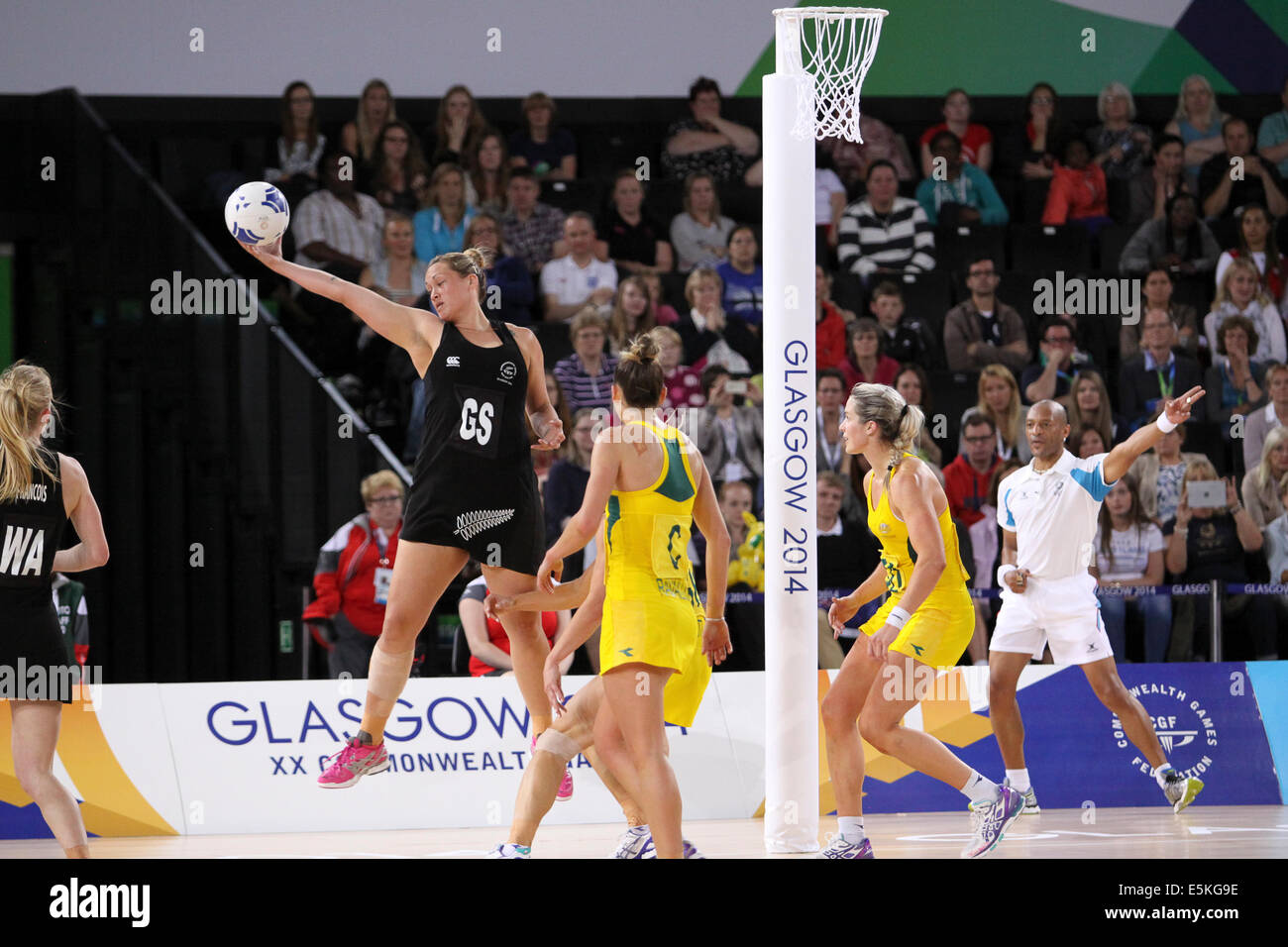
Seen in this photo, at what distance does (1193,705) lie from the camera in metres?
9.09

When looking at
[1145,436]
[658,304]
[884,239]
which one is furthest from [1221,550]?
[658,304]

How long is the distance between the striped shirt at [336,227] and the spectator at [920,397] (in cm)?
383

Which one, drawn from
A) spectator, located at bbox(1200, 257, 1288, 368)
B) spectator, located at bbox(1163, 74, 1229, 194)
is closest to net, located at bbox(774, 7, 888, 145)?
spectator, located at bbox(1200, 257, 1288, 368)

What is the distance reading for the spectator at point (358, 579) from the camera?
913 cm

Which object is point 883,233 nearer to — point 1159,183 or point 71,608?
point 1159,183

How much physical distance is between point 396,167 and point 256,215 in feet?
18.1

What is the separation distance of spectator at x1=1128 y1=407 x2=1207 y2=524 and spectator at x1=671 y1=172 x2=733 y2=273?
137 inches

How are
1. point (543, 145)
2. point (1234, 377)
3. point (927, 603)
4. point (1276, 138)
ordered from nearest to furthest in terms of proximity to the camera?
point (927, 603) < point (1234, 377) < point (543, 145) < point (1276, 138)

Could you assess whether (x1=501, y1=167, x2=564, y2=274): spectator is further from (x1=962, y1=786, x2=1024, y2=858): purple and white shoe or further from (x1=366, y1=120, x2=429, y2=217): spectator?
(x1=962, y1=786, x2=1024, y2=858): purple and white shoe

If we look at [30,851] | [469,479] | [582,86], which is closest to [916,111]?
[582,86]

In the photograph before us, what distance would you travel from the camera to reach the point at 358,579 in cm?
917

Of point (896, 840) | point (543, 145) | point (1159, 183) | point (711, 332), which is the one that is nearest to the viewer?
point (896, 840)

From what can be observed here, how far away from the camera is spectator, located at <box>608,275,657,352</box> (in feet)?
35.1
